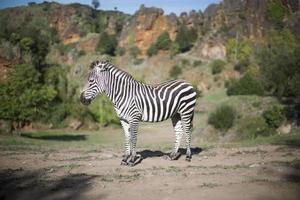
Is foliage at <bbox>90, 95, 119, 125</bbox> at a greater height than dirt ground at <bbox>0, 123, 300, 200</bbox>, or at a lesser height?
greater

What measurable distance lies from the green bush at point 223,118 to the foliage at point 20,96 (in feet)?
38.5

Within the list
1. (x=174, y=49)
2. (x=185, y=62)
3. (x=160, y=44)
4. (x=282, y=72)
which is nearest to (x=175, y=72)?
(x=185, y=62)

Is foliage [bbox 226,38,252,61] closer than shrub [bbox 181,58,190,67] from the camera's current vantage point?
Yes

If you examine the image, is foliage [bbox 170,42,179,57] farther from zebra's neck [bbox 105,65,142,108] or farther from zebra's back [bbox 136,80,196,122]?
zebra's neck [bbox 105,65,142,108]

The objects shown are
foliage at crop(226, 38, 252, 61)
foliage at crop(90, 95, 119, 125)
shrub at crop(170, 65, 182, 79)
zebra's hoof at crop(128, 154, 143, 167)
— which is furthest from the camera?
shrub at crop(170, 65, 182, 79)

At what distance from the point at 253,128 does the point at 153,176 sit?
1644 centimetres

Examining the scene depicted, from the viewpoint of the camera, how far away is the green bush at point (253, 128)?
24.3 m

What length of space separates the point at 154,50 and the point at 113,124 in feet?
149

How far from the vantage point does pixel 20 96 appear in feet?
93.5

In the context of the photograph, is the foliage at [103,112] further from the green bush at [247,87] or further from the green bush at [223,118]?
the green bush at [223,118]

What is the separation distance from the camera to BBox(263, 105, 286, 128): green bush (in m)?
25.0

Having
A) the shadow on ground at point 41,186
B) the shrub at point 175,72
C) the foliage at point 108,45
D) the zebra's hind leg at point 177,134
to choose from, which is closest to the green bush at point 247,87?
the shrub at point 175,72

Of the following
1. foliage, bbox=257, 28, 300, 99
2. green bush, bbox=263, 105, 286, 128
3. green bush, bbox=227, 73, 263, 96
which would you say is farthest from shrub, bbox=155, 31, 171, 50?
green bush, bbox=263, 105, 286, 128

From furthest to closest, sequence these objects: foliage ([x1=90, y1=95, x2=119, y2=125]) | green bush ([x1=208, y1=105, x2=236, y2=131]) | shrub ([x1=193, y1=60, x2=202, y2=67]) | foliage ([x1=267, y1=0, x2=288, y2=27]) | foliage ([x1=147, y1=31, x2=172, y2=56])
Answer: foliage ([x1=147, y1=31, x2=172, y2=56]), shrub ([x1=193, y1=60, x2=202, y2=67]), foliage ([x1=267, y1=0, x2=288, y2=27]), foliage ([x1=90, y1=95, x2=119, y2=125]), green bush ([x1=208, y1=105, x2=236, y2=131])
